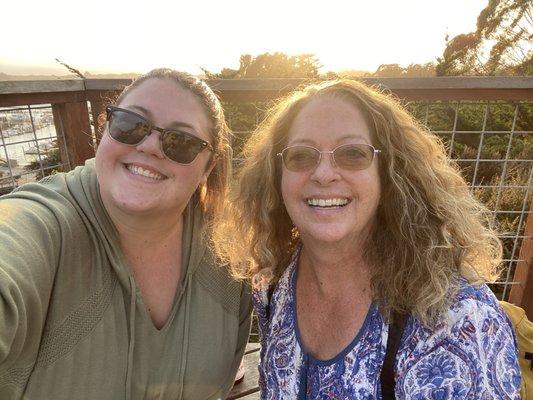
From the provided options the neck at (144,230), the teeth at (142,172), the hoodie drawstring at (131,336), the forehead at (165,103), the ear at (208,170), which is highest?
the forehead at (165,103)

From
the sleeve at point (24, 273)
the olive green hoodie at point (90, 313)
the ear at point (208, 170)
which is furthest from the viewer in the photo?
the ear at point (208, 170)

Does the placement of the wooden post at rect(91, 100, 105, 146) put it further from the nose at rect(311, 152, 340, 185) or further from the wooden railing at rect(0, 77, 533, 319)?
the nose at rect(311, 152, 340, 185)

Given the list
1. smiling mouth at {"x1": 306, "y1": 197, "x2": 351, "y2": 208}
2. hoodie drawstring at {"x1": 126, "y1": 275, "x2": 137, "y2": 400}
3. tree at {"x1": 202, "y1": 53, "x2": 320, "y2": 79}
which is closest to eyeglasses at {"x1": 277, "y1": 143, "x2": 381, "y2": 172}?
smiling mouth at {"x1": 306, "y1": 197, "x2": 351, "y2": 208}

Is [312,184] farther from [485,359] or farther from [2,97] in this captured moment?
[2,97]

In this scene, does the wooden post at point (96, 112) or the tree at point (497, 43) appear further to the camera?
the tree at point (497, 43)

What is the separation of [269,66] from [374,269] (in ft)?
18.9

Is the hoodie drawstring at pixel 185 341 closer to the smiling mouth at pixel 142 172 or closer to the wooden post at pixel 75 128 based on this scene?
the smiling mouth at pixel 142 172

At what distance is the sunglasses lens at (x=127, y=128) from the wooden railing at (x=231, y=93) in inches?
26.1

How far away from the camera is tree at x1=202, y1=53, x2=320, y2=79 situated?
6.10 metres

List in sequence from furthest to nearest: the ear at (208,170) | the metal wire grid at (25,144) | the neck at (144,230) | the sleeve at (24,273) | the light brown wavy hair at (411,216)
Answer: the metal wire grid at (25,144), the ear at (208,170), the neck at (144,230), the light brown wavy hair at (411,216), the sleeve at (24,273)

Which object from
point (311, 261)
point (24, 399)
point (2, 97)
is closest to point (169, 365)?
point (24, 399)

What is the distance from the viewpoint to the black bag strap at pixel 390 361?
140cm

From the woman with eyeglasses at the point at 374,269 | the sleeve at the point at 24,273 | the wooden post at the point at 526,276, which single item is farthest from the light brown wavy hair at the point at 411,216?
the wooden post at the point at 526,276

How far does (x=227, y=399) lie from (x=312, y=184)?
3.87ft
